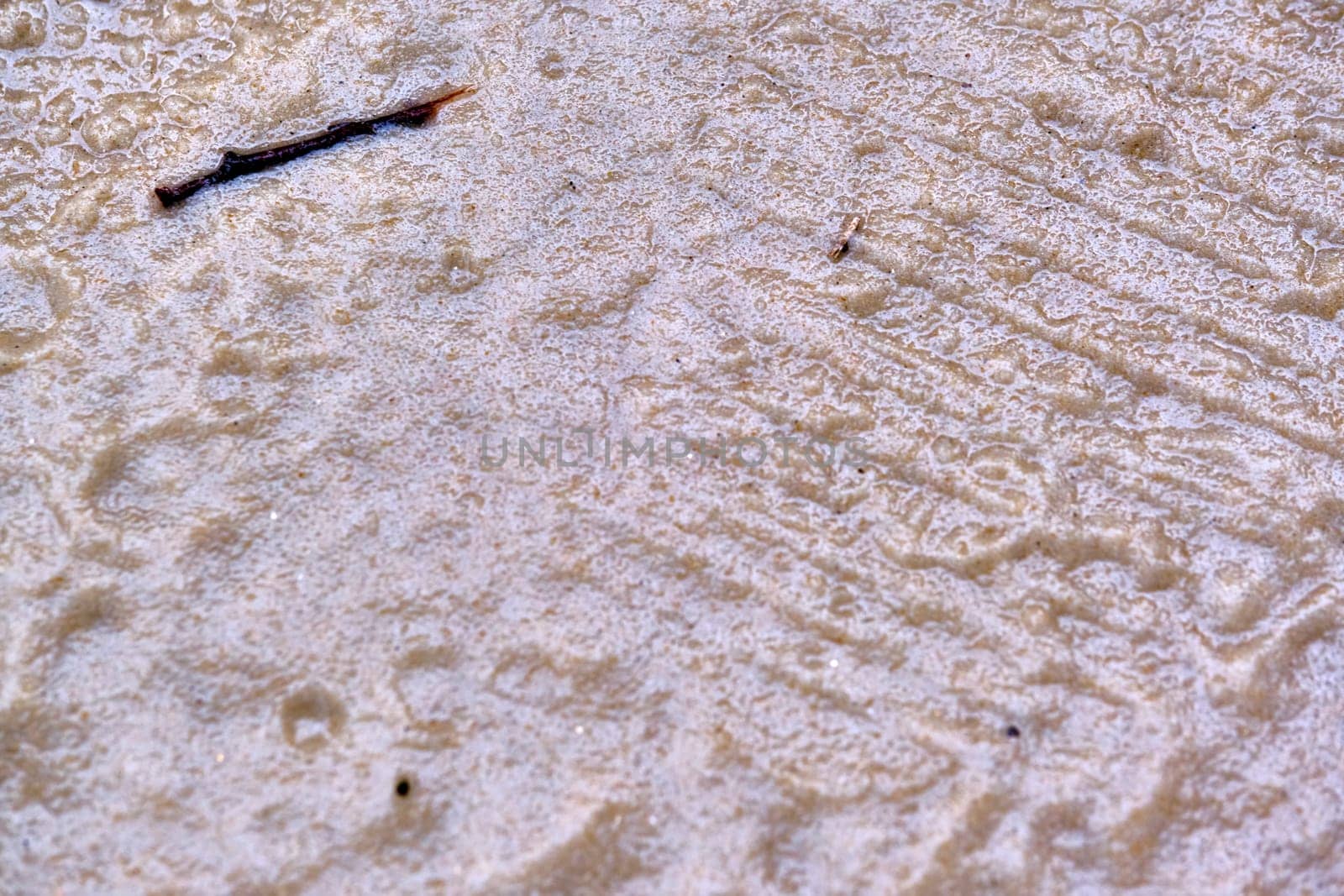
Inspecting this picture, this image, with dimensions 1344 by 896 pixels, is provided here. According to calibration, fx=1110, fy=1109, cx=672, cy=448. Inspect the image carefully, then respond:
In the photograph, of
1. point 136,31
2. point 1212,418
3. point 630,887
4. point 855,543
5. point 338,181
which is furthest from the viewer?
point 136,31

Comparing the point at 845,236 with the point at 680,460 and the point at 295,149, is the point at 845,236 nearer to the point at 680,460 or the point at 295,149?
the point at 680,460

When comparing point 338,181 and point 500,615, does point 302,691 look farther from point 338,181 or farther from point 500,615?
point 338,181

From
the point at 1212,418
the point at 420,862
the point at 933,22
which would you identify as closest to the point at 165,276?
the point at 420,862

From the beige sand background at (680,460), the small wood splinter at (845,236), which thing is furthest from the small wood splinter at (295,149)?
the small wood splinter at (845,236)

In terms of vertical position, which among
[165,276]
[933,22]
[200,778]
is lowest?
[200,778]

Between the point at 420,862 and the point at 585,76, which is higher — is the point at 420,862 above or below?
below

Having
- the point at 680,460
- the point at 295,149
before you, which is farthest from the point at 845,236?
the point at 295,149
